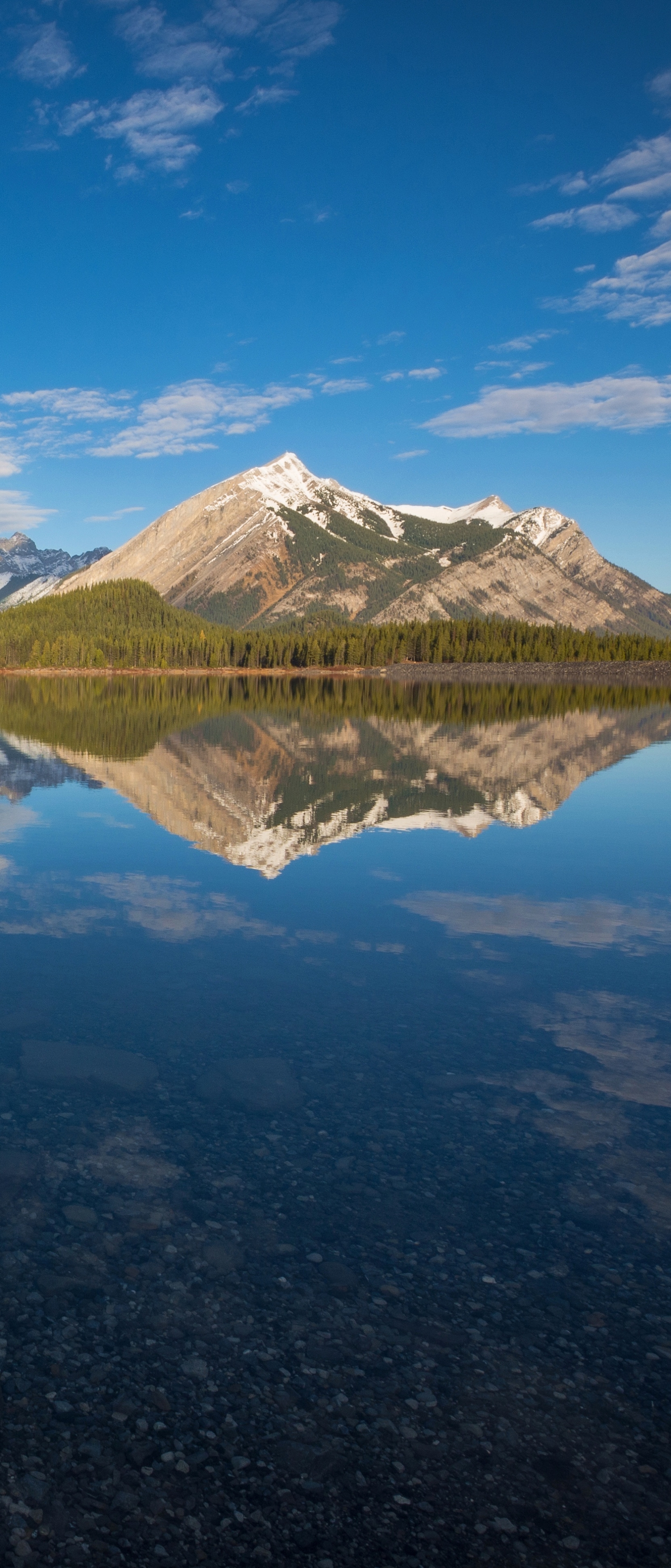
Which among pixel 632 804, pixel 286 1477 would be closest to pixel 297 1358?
pixel 286 1477

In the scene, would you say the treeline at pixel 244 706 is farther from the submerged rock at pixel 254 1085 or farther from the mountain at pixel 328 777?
the submerged rock at pixel 254 1085

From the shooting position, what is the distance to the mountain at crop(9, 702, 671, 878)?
31.5 meters

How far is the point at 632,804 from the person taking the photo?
3934cm

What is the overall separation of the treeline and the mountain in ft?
11.6

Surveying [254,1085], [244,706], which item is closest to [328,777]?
[254,1085]

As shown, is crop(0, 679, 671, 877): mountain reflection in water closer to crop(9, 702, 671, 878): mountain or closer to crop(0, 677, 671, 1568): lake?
crop(9, 702, 671, 878): mountain

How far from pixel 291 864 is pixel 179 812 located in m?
9.06

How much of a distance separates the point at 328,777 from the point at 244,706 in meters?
64.9

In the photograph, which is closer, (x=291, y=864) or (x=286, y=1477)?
(x=286, y=1477)

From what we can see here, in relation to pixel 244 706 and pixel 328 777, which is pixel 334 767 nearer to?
pixel 328 777

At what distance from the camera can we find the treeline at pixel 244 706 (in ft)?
224

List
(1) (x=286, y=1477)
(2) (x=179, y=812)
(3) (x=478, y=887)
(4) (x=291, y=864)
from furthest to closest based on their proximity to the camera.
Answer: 1. (2) (x=179, y=812)
2. (4) (x=291, y=864)
3. (3) (x=478, y=887)
4. (1) (x=286, y=1477)

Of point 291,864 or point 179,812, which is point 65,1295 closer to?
point 291,864

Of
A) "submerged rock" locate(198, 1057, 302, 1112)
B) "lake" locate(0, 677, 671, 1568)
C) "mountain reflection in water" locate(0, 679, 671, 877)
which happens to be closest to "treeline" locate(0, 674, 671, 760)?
"mountain reflection in water" locate(0, 679, 671, 877)
